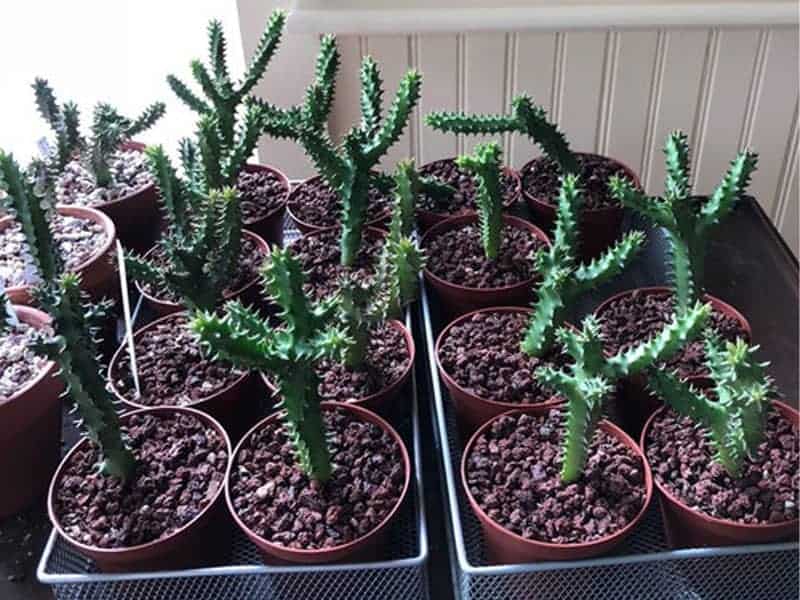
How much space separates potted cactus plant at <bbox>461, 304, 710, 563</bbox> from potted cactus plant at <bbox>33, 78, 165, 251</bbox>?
28.8 inches

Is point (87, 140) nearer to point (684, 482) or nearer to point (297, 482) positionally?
point (297, 482)

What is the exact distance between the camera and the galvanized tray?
0.92 meters

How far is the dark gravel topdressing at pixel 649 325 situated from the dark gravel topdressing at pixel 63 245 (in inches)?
30.0

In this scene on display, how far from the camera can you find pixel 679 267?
120 cm

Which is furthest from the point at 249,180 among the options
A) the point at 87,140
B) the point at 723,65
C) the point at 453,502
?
the point at 723,65

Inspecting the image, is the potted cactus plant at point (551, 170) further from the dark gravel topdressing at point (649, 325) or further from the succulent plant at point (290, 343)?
the succulent plant at point (290, 343)

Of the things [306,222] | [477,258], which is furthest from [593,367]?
[306,222]

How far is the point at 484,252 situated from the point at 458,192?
0.59ft

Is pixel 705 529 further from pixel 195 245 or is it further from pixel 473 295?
pixel 195 245

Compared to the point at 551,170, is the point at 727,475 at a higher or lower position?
lower

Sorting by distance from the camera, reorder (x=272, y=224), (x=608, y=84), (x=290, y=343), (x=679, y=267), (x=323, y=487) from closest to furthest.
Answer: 1. (x=290, y=343)
2. (x=323, y=487)
3. (x=679, y=267)
4. (x=272, y=224)
5. (x=608, y=84)

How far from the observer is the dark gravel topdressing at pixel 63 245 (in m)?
1.29

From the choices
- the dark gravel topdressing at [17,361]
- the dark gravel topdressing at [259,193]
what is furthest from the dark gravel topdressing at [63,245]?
the dark gravel topdressing at [259,193]

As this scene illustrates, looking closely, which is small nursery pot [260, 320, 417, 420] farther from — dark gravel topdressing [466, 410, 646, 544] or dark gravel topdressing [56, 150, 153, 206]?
dark gravel topdressing [56, 150, 153, 206]
